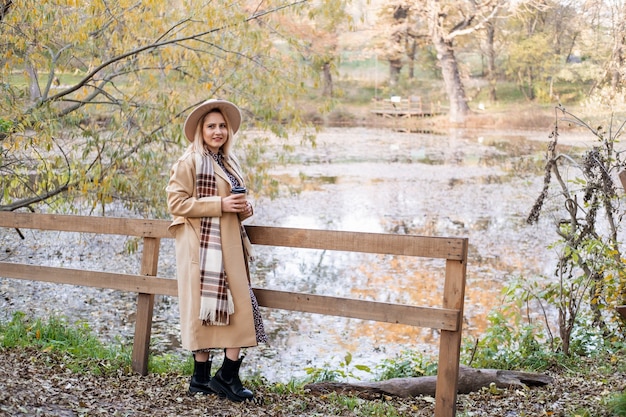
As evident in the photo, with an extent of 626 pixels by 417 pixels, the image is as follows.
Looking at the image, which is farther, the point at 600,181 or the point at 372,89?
the point at 372,89

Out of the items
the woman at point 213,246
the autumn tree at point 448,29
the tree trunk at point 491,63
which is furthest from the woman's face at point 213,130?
the tree trunk at point 491,63

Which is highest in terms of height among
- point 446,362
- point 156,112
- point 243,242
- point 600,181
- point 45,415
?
point 156,112

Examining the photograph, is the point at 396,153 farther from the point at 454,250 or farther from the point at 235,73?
the point at 454,250

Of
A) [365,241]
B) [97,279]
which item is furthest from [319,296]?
[97,279]

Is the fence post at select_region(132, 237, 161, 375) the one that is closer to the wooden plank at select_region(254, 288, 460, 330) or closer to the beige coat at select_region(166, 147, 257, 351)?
the beige coat at select_region(166, 147, 257, 351)

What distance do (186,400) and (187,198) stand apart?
1.18 meters

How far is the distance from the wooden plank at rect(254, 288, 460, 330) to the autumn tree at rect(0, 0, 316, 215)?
12.3 feet

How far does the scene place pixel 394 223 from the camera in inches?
615

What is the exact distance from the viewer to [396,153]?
26.1m

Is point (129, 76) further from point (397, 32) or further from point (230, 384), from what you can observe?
point (397, 32)

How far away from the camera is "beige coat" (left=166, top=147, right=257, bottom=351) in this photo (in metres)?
4.32

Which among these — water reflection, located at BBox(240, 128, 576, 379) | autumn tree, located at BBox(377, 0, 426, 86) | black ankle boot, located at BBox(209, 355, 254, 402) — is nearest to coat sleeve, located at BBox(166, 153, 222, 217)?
black ankle boot, located at BBox(209, 355, 254, 402)

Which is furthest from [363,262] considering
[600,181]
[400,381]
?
[400,381]

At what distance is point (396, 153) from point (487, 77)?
1567cm
